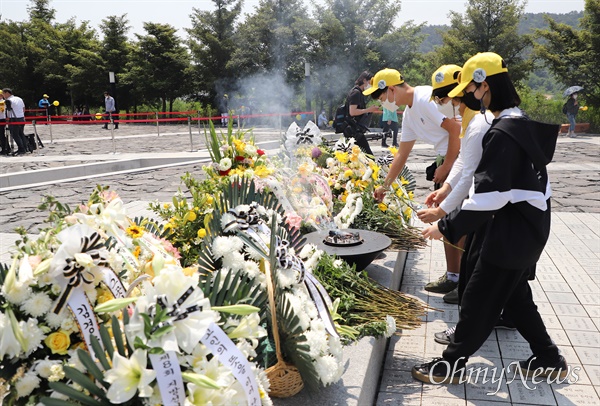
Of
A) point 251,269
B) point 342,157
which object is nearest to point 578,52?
point 342,157

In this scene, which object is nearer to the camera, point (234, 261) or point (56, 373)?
point (56, 373)

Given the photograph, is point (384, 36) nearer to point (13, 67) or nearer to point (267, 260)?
point (13, 67)

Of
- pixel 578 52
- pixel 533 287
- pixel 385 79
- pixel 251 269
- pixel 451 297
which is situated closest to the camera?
pixel 251 269

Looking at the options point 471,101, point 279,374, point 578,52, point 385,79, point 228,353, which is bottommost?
point 279,374

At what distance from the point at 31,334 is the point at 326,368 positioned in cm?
115

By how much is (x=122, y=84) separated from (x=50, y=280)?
34.1m

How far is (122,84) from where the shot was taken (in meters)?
33.4

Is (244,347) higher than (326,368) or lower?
higher

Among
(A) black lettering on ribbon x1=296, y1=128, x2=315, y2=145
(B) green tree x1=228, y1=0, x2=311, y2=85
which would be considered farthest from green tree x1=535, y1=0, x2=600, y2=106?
(A) black lettering on ribbon x1=296, y1=128, x2=315, y2=145

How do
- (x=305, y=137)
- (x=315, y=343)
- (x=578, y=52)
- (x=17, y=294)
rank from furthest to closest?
(x=578, y=52)
(x=305, y=137)
(x=315, y=343)
(x=17, y=294)

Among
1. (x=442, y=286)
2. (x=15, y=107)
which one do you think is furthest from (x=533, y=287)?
(x=15, y=107)

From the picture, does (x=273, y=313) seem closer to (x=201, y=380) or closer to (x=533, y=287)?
(x=201, y=380)

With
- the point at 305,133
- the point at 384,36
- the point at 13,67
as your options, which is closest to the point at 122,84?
the point at 13,67

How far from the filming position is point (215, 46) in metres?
32.5
